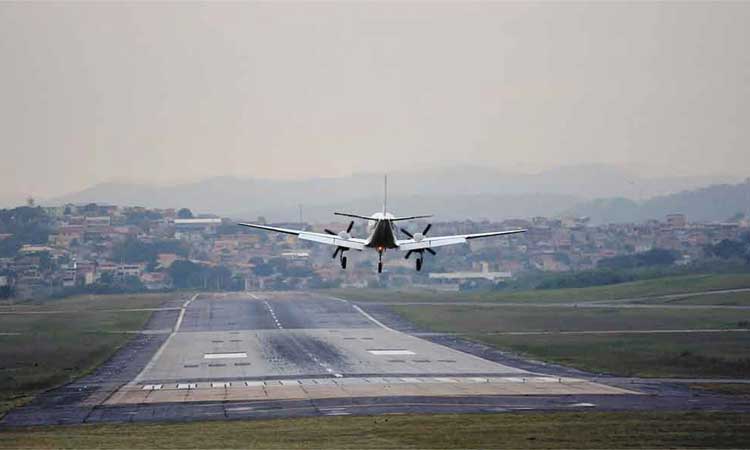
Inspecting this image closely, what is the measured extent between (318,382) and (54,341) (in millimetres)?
40595

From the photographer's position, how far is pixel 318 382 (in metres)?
90.9

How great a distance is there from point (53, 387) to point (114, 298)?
366 feet

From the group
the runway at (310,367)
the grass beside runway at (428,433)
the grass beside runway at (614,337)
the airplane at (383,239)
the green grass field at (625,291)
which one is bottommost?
the grass beside runway at (428,433)

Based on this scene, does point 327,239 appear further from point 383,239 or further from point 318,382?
point 318,382

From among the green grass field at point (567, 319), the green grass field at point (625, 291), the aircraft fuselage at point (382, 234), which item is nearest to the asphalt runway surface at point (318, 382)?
the green grass field at point (567, 319)

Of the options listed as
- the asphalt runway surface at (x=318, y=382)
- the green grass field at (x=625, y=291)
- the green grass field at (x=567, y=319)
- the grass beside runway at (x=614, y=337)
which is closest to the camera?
the asphalt runway surface at (x=318, y=382)

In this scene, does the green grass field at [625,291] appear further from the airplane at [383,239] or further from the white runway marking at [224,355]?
the airplane at [383,239]

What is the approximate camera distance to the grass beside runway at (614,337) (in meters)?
99.3

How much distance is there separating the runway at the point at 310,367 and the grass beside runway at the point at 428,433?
12.5 meters

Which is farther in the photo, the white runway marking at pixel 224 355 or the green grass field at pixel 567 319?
the green grass field at pixel 567 319

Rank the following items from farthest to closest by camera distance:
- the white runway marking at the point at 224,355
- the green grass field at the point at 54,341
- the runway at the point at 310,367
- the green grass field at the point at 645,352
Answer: the white runway marking at the point at 224,355, the green grass field at the point at 645,352, the green grass field at the point at 54,341, the runway at the point at 310,367

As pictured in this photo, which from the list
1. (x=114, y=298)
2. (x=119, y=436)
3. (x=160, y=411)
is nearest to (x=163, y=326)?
(x=114, y=298)

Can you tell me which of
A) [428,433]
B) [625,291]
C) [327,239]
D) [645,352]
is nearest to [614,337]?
[645,352]

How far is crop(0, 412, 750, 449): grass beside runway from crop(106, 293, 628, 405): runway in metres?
12.5
